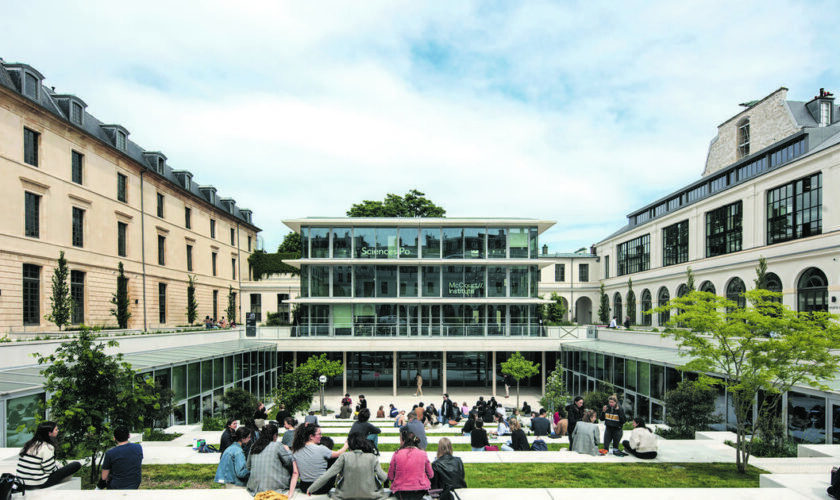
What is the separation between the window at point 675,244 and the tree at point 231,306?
138ft

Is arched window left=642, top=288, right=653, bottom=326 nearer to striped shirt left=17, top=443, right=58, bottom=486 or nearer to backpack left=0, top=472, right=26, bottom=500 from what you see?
striped shirt left=17, top=443, right=58, bottom=486

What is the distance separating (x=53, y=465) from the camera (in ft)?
24.8

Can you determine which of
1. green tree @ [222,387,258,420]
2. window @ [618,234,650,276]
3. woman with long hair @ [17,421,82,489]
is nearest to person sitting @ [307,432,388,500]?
woman with long hair @ [17,421,82,489]

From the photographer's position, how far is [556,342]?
3266cm

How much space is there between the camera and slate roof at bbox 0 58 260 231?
25375mm

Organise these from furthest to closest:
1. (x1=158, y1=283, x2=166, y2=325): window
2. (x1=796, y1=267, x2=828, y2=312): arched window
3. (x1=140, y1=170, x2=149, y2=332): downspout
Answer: (x1=158, y1=283, x2=166, y2=325): window, (x1=140, y1=170, x2=149, y2=332): downspout, (x1=796, y1=267, x2=828, y2=312): arched window

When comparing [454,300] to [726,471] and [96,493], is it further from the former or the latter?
[96,493]

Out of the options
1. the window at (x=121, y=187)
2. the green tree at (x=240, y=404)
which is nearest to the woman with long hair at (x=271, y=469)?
the green tree at (x=240, y=404)

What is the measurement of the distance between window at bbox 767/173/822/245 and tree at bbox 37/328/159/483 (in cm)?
3136

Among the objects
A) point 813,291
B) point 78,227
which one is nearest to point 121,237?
point 78,227

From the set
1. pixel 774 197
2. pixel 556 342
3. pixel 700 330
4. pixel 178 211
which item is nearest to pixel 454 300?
pixel 556 342

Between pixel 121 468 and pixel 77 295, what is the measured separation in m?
27.4

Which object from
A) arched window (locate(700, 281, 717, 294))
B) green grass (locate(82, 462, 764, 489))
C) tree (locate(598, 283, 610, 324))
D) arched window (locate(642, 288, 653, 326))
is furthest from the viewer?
tree (locate(598, 283, 610, 324))

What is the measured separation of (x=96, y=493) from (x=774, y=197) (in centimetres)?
3577
